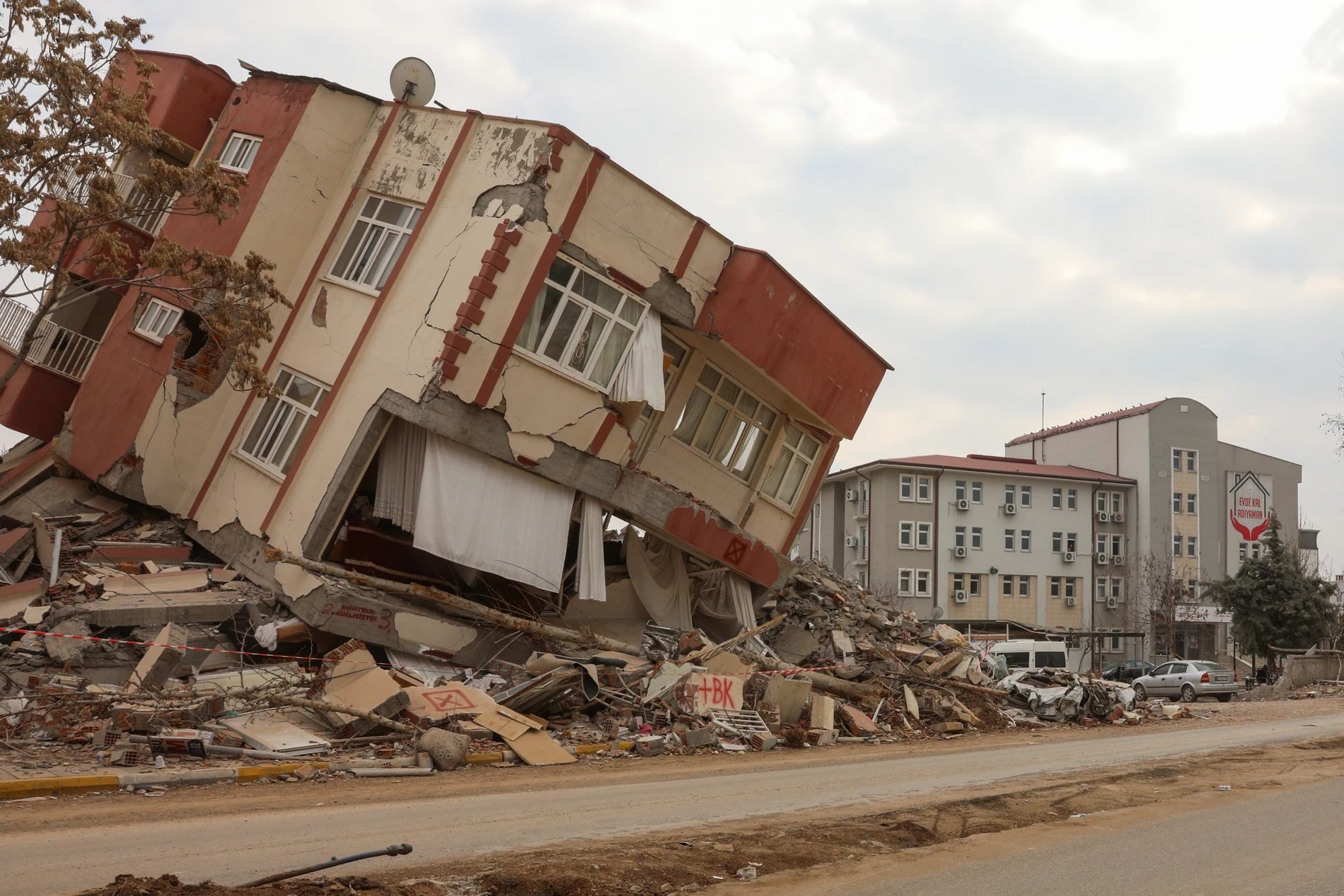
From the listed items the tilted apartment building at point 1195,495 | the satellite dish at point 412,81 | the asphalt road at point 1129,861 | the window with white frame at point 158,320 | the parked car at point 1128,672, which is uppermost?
the tilted apartment building at point 1195,495

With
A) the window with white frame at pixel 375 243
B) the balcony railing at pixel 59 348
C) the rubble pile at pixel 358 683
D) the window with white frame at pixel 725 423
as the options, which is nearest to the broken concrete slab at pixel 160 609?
the rubble pile at pixel 358 683

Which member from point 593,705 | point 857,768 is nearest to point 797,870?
point 857,768

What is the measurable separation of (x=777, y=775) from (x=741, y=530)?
9.08 m

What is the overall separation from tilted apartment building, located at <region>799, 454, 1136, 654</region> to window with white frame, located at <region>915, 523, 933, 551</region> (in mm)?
43

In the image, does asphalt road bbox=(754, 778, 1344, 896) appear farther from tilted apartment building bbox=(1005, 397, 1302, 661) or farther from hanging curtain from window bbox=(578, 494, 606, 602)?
tilted apartment building bbox=(1005, 397, 1302, 661)

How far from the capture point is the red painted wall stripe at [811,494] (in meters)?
23.6

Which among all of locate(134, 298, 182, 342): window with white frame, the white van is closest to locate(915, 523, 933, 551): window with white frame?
the white van

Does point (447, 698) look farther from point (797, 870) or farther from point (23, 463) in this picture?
point (23, 463)

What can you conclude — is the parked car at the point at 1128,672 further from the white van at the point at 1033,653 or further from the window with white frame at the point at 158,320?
the window with white frame at the point at 158,320

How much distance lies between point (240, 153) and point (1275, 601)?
149 feet

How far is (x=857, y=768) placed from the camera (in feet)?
45.4

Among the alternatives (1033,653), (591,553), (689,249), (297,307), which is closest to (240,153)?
(297,307)

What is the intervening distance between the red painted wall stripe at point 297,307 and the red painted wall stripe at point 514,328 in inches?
177

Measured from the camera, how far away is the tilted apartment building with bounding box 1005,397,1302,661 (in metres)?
61.0
